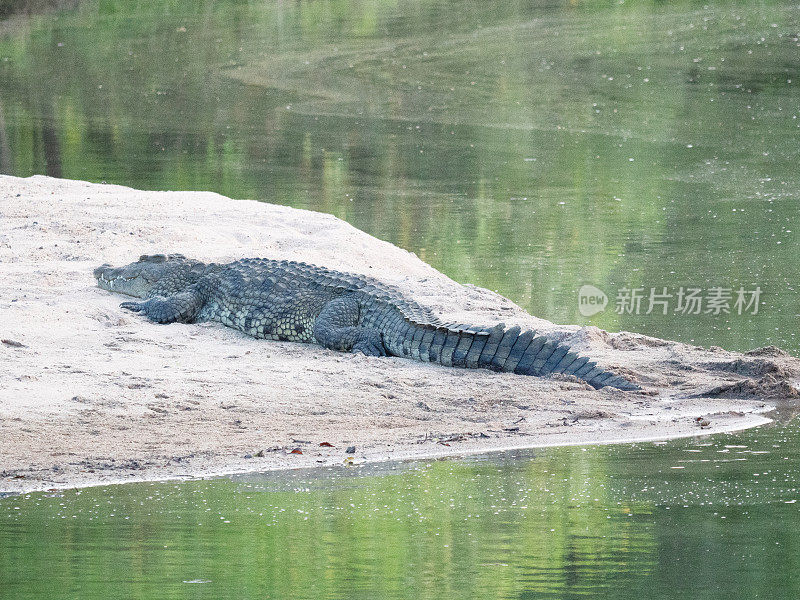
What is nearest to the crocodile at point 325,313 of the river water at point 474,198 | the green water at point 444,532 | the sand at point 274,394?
the sand at point 274,394

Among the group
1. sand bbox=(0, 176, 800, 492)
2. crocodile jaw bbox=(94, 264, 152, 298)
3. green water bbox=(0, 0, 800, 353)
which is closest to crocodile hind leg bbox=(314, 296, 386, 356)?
sand bbox=(0, 176, 800, 492)

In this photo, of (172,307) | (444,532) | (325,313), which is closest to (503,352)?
(325,313)

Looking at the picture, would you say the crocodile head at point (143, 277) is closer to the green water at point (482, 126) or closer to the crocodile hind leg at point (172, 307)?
the crocodile hind leg at point (172, 307)

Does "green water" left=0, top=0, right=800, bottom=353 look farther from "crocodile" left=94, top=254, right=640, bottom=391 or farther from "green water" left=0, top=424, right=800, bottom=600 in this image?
"green water" left=0, top=424, right=800, bottom=600

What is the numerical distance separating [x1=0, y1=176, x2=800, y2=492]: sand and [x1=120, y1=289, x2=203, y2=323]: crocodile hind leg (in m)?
0.12

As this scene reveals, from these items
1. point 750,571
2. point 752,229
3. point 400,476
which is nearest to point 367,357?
point 400,476

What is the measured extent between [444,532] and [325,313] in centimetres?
392

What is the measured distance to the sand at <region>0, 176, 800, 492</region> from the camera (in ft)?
21.1

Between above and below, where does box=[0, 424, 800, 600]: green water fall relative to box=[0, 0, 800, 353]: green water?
below

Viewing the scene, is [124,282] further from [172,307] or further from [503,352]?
[503,352]

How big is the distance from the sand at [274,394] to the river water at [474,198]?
0.35 m

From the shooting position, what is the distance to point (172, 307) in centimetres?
942

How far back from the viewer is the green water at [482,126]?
1195 cm

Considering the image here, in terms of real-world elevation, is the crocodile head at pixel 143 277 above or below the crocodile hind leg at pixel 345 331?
above
